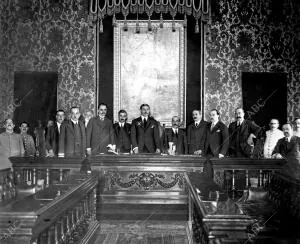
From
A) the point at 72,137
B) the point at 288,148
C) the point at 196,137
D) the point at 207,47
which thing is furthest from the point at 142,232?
the point at 207,47

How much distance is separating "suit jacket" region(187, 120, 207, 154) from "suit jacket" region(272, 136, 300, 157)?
63.0 inches

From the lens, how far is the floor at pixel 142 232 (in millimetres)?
5859

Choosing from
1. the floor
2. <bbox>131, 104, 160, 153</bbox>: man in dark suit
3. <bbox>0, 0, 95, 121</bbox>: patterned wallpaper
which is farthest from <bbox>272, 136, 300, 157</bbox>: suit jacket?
<bbox>0, 0, 95, 121</bbox>: patterned wallpaper

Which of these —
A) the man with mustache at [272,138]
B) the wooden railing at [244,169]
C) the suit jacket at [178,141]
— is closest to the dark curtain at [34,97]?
the suit jacket at [178,141]

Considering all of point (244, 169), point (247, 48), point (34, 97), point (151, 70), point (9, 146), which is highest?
point (247, 48)

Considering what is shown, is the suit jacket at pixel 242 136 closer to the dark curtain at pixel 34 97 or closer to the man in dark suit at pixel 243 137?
the man in dark suit at pixel 243 137

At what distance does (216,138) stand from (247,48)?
10.7ft

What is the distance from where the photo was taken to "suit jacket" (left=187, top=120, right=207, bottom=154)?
29.2 ft

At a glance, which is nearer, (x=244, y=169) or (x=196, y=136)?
(x=244, y=169)

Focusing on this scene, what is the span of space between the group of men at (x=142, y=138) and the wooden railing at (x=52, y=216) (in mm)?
2675

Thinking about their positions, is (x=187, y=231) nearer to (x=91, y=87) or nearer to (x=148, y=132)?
(x=148, y=132)

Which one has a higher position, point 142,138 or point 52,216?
point 142,138

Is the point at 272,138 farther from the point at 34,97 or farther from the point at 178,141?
the point at 34,97

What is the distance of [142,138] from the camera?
8953 mm
